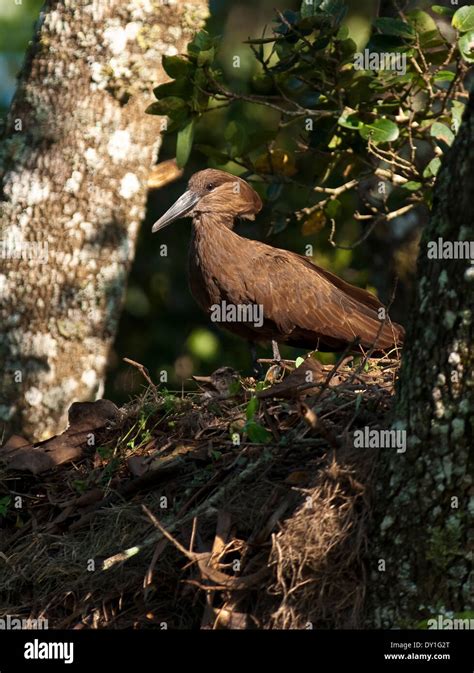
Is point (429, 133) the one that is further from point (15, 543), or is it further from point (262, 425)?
point (15, 543)

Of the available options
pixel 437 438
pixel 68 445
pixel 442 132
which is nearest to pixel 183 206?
pixel 442 132

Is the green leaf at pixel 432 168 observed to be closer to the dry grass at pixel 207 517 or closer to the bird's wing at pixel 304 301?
the bird's wing at pixel 304 301

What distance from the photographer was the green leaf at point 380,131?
17.7 ft

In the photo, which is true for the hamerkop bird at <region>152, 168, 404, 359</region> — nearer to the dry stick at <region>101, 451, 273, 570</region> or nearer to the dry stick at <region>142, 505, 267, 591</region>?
the dry stick at <region>101, 451, 273, 570</region>

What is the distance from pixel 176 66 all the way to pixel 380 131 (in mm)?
1098

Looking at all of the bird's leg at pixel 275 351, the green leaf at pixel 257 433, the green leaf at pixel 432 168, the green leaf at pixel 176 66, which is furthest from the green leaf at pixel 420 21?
the green leaf at pixel 257 433

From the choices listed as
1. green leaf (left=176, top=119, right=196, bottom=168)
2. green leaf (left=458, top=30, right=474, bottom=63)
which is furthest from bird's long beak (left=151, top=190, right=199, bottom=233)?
green leaf (left=458, top=30, right=474, bottom=63)

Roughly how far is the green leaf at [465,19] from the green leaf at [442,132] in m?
0.54

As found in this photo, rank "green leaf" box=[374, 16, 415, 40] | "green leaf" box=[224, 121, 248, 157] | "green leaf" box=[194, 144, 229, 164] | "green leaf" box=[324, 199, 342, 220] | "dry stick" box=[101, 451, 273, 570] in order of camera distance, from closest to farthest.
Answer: "dry stick" box=[101, 451, 273, 570] < "green leaf" box=[374, 16, 415, 40] < "green leaf" box=[224, 121, 248, 157] < "green leaf" box=[194, 144, 229, 164] < "green leaf" box=[324, 199, 342, 220]

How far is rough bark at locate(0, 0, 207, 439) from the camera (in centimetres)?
640

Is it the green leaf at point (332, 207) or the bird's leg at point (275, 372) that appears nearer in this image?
the bird's leg at point (275, 372)

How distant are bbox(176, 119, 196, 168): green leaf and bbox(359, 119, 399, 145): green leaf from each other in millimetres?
915

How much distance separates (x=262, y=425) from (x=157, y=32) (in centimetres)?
319

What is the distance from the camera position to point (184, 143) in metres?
Result: 5.72
